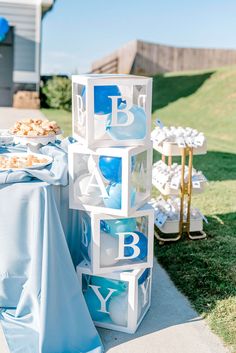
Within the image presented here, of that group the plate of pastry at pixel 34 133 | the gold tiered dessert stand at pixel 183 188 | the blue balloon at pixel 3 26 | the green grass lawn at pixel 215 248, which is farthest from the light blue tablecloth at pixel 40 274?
the blue balloon at pixel 3 26

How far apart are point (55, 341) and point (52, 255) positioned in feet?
1.67

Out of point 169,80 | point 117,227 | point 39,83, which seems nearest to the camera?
point 117,227

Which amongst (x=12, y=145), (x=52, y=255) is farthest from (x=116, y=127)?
(x=12, y=145)

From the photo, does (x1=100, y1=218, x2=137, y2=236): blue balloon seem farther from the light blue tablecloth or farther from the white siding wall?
the white siding wall

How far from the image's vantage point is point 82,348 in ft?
10.3

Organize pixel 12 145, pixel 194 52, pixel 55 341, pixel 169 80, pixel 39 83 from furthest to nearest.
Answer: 1. pixel 194 52
2. pixel 169 80
3. pixel 39 83
4. pixel 12 145
5. pixel 55 341

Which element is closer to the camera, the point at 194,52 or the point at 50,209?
the point at 50,209

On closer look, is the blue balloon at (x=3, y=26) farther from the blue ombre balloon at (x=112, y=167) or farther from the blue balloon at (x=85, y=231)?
the blue ombre balloon at (x=112, y=167)

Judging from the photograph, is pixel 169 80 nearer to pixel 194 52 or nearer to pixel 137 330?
pixel 194 52

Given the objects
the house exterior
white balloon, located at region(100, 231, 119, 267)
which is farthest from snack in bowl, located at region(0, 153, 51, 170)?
the house exterior

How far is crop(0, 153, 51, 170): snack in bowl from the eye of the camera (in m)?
3.35

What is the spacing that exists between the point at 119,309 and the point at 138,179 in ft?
2.84

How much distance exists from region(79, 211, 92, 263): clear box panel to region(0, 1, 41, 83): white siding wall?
503 inches

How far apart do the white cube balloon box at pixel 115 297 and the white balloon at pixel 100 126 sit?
0.88m
